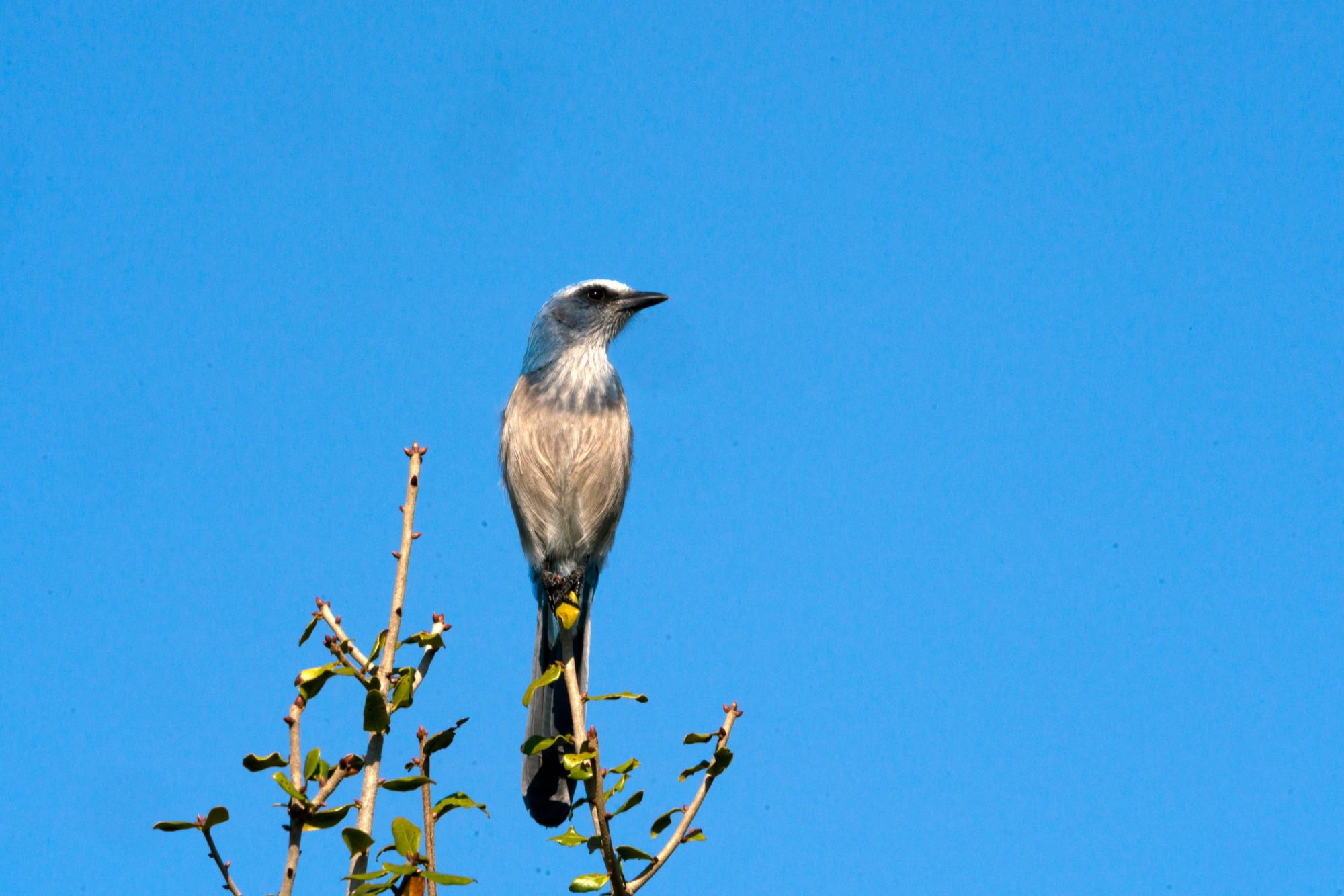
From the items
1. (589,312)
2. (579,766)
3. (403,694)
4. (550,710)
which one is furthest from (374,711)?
(589,312)

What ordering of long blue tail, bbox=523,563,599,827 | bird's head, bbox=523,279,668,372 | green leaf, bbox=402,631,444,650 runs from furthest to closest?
1. bird's head, bbox=523,279,668,372
2. long blue tail, bbox=523,563,599,827
3. green leaf, bbox=402,631,444,650

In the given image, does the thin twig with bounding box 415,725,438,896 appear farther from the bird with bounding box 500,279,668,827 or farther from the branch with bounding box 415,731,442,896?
the bird with bounding box 500,279,668,827

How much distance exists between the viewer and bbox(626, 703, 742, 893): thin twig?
8.91 feet

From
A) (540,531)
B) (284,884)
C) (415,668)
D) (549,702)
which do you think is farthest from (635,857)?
(540,531)

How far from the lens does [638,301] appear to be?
6.20 m

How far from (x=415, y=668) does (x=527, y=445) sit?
2.99 m

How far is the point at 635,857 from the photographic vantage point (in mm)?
2789

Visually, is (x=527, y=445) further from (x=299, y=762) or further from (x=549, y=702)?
(x=299, y=762)

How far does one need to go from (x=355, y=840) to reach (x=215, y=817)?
0.93 ft

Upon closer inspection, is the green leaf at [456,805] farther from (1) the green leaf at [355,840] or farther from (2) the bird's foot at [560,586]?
(2) the bird's foot at [560,586]

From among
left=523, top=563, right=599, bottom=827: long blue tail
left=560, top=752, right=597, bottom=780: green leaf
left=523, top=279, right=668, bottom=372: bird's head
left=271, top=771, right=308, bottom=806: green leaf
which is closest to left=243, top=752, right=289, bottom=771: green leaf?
left=271, top=771, right=308, bottom=806: green leaf

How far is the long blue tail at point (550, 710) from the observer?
4543 millimetres

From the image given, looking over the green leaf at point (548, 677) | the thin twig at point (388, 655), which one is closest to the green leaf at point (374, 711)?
the thin twig at point (388, 655)

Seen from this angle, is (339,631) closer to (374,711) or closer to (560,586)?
(374,711)
